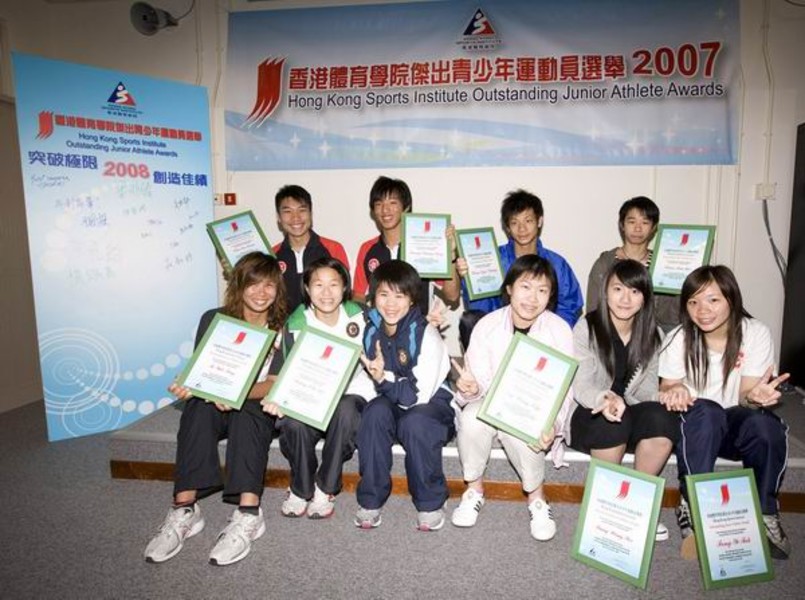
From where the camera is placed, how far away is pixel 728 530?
5.67 feet

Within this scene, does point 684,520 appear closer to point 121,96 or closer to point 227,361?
point 227,361

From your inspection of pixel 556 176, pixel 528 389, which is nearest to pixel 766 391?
pixel 528 389

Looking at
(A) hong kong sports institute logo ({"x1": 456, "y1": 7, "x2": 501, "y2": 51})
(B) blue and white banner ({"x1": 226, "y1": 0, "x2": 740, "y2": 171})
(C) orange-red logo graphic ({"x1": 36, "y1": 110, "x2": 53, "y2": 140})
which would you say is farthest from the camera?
(A) hong kong sports institute logo ({"x1": 456, "y1": 7, "x2": 501, "y2": 51})

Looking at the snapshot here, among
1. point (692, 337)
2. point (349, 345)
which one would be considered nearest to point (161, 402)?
point (349, 345)

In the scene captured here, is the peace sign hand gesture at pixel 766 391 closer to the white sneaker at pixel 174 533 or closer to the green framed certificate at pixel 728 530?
the green framed certificate at pixel 728 530

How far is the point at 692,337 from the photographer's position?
2.11 metres

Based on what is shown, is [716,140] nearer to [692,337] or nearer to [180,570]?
[692,337]

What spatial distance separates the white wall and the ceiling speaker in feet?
0.21

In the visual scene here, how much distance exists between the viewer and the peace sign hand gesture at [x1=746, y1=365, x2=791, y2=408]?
1935 millimetres

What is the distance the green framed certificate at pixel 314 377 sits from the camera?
2.05 meters

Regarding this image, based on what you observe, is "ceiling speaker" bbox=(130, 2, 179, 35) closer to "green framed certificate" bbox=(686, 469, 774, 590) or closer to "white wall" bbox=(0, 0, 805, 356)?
"white wall" bbox=(0, 0, 805, 356)

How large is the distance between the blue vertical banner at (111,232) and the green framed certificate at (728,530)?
114 inches

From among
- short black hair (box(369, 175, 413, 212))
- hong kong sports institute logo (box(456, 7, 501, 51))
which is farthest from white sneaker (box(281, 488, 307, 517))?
hong kong sports institute logo (box(456, 7, 501, 51))

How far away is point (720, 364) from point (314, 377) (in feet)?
5.16
